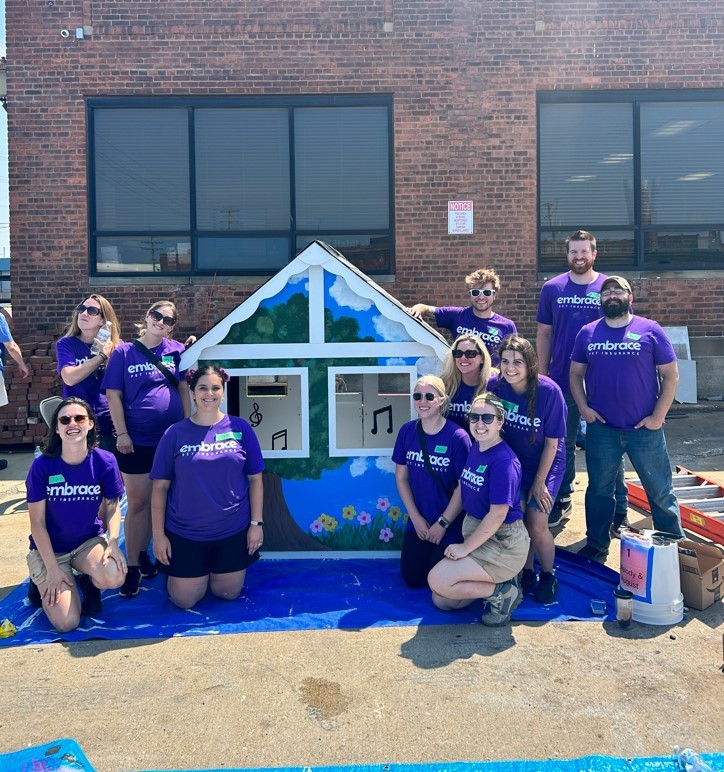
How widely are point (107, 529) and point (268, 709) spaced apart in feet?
5.25

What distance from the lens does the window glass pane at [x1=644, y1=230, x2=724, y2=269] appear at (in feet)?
31.1

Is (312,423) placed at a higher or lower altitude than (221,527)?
higher

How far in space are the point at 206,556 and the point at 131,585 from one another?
23.3 inches

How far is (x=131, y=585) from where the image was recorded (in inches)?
167

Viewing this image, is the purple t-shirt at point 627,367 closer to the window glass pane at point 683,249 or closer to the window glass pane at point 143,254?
the window glass pane at point 683,249

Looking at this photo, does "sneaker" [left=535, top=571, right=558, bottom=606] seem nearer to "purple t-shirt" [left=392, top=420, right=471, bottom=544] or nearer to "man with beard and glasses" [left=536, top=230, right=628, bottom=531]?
"purple t-shirt" [left=392, top=420, right=471, bottom=544]

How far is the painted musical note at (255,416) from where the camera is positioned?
5824mm

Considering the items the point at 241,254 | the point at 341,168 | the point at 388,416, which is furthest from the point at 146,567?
the point at 341,168

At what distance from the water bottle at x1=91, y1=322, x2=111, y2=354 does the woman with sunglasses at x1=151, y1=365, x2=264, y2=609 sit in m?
0.89

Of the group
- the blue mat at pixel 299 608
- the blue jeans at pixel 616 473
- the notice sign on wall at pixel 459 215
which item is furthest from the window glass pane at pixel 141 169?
the blue jeans at pixel 616 473

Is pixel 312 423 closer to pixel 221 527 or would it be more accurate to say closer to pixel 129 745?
pixel 221 527

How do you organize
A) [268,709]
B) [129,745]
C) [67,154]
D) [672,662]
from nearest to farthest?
[129,745]
[268,709]
[672,662]
[67,154]

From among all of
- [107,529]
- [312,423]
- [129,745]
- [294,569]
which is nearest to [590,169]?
[312,423]

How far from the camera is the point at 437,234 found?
9086mm
